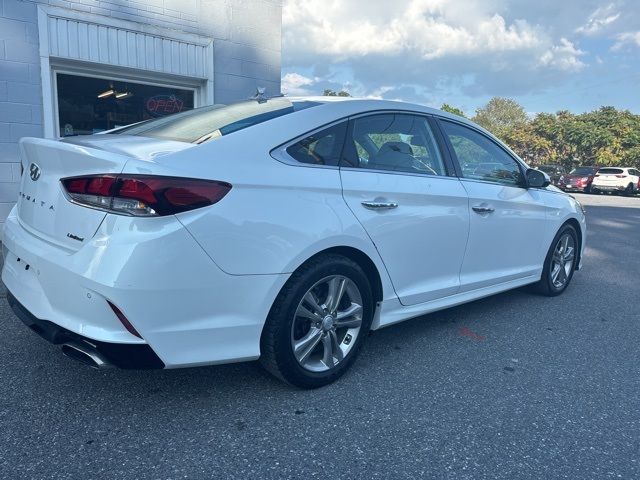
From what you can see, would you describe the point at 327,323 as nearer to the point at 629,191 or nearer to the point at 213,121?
the point at 213,121

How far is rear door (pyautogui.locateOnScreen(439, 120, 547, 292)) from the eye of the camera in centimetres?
373

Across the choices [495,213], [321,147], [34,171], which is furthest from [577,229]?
[34,171]

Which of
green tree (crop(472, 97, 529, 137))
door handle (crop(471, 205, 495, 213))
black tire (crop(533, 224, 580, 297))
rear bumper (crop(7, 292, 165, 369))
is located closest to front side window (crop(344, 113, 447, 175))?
door handle (crop(471, 205, 495, 213))

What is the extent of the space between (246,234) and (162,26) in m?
5.61

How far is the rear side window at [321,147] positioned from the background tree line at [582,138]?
31.3m

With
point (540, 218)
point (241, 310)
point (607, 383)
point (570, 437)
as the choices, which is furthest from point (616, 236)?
point (241, 310)

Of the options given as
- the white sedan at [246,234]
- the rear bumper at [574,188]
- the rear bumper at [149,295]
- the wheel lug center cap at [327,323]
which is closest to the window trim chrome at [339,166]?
the white sedan at [246,234]

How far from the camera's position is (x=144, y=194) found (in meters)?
2.16

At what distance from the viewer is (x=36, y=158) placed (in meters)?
2.66

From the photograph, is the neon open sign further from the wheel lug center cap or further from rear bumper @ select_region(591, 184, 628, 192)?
rear bumper @ select_region(591, 184, 628, 192)

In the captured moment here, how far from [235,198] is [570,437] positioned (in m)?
2.00

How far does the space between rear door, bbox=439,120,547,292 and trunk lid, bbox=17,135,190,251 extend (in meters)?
2.17

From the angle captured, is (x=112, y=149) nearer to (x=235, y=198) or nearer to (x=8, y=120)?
(x=235, y=198)

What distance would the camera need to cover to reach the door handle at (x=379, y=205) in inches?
115
